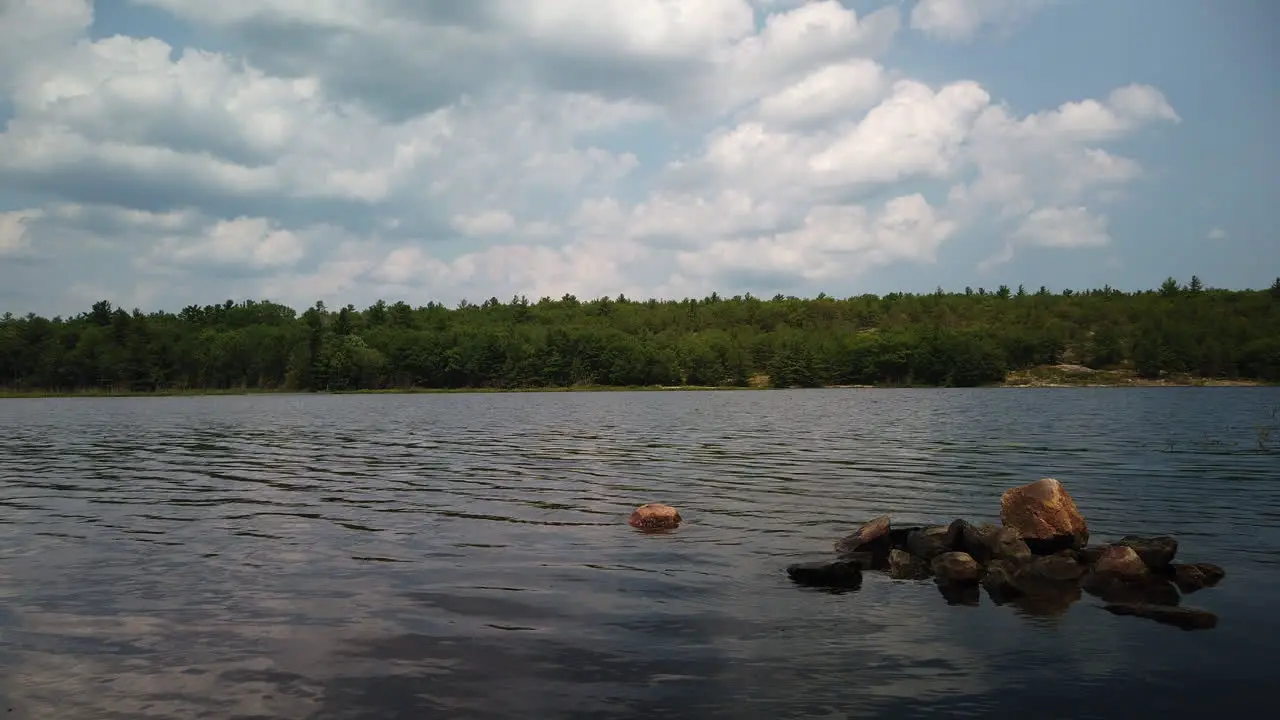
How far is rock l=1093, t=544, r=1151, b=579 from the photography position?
19375mm

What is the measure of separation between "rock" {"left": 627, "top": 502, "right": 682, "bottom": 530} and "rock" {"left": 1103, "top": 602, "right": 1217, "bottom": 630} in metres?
12.8

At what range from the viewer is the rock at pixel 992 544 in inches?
822

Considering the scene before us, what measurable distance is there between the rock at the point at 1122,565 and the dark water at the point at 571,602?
1.60m

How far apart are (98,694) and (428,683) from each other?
4971mm

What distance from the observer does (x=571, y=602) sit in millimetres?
18141

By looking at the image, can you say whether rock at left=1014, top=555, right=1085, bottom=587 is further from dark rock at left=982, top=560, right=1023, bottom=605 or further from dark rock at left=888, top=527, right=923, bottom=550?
dark rock at left=888, top=527, right=923, bottom=550

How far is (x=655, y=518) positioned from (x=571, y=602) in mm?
8850

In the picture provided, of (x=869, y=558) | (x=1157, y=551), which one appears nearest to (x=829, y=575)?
(x=869, y=558)

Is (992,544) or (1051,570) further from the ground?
(992,544)

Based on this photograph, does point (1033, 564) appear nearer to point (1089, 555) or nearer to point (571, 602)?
point (1089, 555)

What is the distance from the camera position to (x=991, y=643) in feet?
50.2

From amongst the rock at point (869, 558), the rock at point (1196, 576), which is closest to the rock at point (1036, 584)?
the rock at point (1196, 576)

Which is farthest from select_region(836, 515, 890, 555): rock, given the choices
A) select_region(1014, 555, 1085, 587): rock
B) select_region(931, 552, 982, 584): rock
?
select_region(1014, 555, 1085, 587): rock

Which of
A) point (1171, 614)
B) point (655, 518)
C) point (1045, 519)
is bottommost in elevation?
point (1171, 614)
